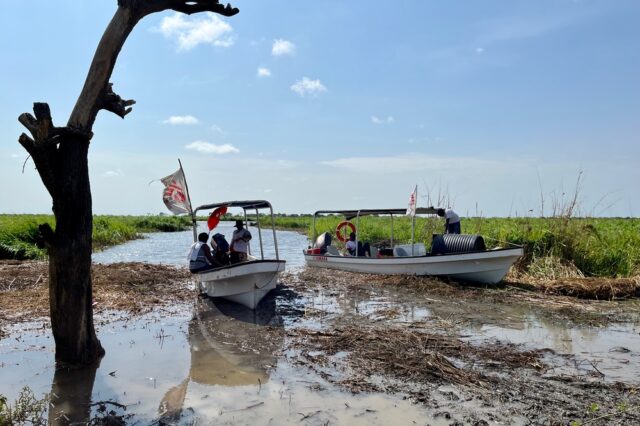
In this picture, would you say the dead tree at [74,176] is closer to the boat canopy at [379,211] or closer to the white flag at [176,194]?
the white flag at [176,194]

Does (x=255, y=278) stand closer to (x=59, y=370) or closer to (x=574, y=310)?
(x=59, y=370)

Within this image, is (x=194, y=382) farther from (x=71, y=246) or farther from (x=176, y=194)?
(x=176, y=194)

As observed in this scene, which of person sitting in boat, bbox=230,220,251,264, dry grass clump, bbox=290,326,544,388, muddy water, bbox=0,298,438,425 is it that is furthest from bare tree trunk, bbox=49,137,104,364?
person sitting in boat, bbox=230,220,251,264

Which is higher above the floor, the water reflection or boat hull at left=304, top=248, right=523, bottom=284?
boat hull at left=304, top=248, right=523, bottom=284

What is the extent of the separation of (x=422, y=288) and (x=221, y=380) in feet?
25.9

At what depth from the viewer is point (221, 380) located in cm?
661

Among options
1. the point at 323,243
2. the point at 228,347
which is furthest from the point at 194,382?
Result: the point at 323,243

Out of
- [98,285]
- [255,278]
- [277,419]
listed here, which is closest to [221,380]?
[277,419]

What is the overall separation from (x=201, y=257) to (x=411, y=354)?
229 inches

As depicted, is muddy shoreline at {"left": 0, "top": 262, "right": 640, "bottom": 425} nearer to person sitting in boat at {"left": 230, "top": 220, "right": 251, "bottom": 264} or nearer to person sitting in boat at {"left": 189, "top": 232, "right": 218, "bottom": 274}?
person sitting in boat at {"left": 189, "top": 232, "right": 218, "bottom": 274}

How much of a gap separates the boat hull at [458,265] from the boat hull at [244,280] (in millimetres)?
4614

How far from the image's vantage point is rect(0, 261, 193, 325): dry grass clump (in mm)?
10570

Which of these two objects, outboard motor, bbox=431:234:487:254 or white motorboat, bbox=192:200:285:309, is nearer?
white motorboat, bbox=192:200:285:309

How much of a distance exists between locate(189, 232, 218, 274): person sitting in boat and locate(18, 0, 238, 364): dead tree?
14.7ft
